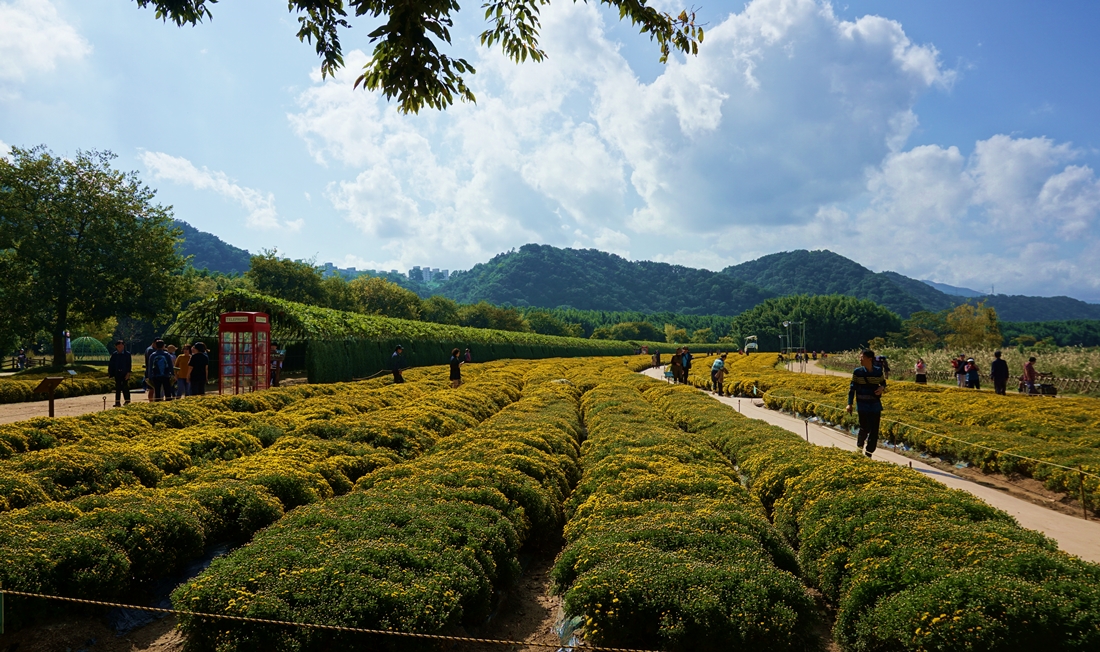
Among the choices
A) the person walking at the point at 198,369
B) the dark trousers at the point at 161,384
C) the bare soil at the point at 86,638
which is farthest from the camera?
the person walking at the point at 198,369

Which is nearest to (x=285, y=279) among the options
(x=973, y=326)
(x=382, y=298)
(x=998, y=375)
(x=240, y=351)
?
(x=382, y=298)

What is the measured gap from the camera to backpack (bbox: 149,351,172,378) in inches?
677

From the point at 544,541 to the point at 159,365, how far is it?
49.0ft

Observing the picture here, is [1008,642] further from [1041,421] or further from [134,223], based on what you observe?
[134,223]

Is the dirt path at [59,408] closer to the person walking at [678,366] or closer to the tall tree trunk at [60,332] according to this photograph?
the tall tree trunk at [60,332]

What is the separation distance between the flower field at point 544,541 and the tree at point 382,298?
74282mm

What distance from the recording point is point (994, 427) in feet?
47.8

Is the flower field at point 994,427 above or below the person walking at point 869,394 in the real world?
below

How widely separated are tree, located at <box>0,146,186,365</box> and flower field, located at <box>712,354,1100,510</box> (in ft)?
120

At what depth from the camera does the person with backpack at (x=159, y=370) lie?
56.3 feet

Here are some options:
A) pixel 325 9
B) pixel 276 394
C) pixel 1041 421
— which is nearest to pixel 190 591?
pixel 325 9

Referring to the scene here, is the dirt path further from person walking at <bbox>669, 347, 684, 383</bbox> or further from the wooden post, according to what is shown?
person walking at <bbox>669, 347, 684, 383</bbox>

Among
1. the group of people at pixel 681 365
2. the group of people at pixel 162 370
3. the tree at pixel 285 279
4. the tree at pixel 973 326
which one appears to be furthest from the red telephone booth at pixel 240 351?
the tree at pixel 973 326

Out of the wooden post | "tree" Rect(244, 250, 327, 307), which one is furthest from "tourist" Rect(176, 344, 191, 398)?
"tree" Rect(244, 250, 327, 307)
